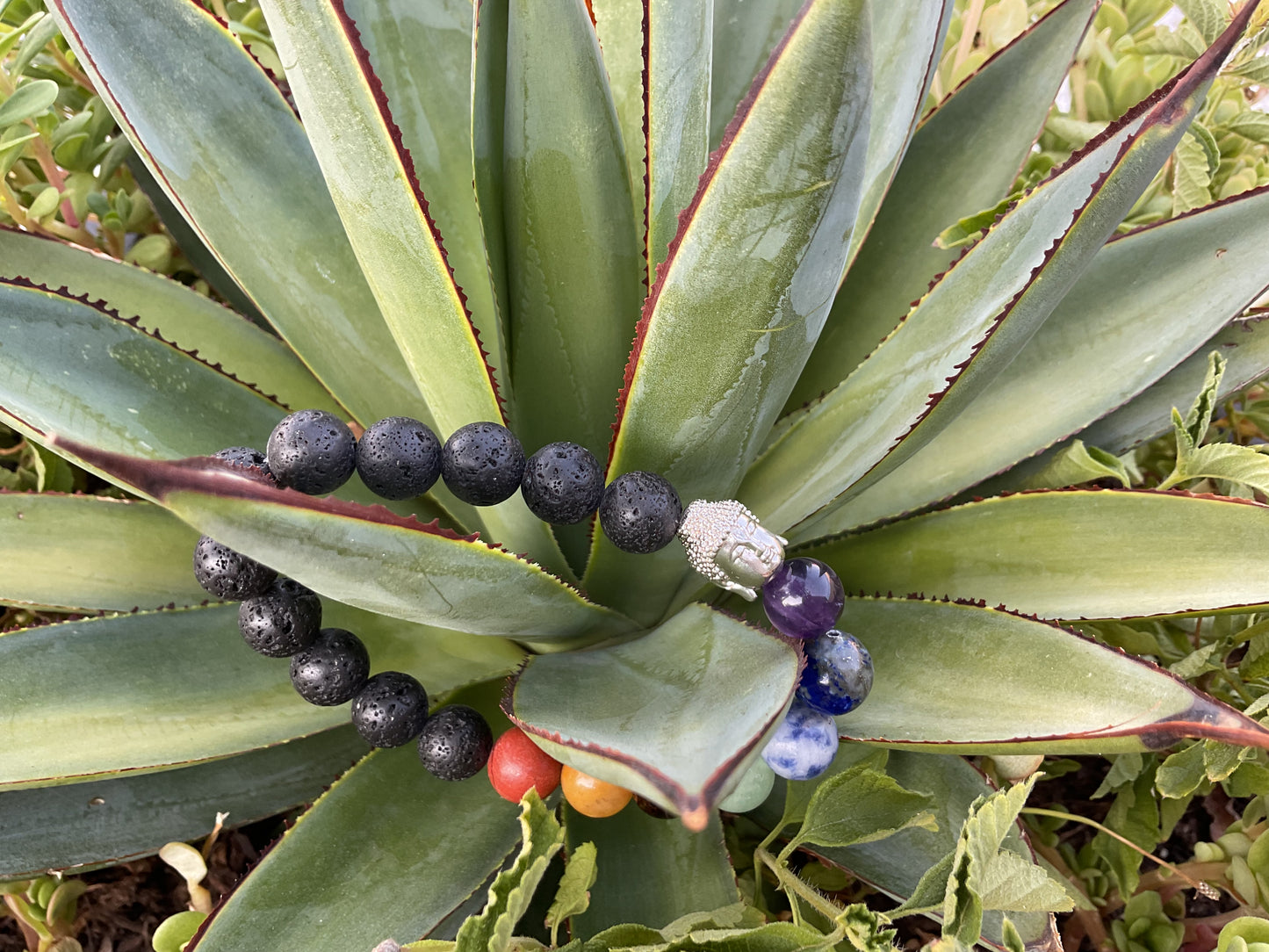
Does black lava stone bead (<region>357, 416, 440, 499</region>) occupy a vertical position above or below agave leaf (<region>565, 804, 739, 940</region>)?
above

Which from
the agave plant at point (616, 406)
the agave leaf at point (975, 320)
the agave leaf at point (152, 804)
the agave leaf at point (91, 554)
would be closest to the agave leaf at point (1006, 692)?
the agave plant at point (616, 406)

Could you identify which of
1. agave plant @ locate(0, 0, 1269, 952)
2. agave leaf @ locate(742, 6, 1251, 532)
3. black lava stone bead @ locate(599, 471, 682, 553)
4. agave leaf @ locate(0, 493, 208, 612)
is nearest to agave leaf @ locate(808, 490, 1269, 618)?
agave plant @ locate(0, 0, 1269, 952)

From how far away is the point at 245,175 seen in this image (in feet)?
2.61

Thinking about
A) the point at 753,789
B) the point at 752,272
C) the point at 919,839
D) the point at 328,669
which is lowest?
the point at 919,839

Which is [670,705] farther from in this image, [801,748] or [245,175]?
[245,175]

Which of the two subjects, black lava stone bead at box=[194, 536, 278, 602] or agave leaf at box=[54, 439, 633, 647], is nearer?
agave leaf at box=[54, 439, 633, 647]

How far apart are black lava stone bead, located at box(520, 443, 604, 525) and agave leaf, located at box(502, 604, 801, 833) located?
0.11m

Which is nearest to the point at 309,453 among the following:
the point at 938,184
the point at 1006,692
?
the point at 1006,692

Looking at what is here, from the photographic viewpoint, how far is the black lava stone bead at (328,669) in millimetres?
644

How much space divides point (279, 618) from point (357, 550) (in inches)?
8.4

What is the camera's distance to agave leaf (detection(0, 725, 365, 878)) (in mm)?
720

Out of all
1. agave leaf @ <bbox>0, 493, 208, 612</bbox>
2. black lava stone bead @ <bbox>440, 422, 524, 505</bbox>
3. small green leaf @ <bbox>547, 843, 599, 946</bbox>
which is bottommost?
small green leaf @ <bbox>547, 843, 599, 946</bbox>

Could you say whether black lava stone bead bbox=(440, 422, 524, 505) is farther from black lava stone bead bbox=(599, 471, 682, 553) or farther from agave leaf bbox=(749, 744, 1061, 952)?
agave leaf bbox=(749, 744, 1061, 952)

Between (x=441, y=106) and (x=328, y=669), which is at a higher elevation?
(x=441, y=106)
